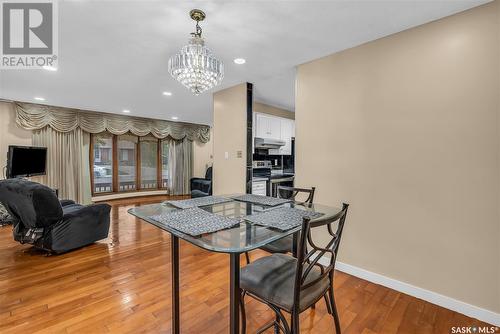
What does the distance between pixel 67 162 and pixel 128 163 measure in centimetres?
153

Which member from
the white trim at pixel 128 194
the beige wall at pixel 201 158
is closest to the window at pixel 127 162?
the white trim at pixel 128 194

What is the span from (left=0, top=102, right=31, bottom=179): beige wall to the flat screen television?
1.80 feet

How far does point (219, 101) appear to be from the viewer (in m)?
3.90

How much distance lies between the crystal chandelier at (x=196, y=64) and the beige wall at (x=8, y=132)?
16.2ft

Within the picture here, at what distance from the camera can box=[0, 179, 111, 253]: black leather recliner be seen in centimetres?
256

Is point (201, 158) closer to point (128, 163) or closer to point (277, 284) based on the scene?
point (128, 163)

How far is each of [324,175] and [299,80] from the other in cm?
116

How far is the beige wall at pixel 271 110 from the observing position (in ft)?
14.1

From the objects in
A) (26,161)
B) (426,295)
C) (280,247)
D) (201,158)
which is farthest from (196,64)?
(201,158)

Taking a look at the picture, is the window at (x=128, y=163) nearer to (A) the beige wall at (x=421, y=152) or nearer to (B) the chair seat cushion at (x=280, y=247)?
(A) the beige wall at (x=421, y=152)

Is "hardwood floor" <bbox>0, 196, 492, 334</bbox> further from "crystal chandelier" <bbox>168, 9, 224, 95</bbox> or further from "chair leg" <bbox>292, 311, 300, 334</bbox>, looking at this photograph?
"crystal chandelier" <bbox>168, 9, 224, 95</bbox>

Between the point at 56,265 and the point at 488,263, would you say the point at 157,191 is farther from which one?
the point at 488,263

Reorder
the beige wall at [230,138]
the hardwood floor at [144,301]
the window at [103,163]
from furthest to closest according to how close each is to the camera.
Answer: the window at [103,163], the beige wall at [230,138], the hardwood floor at [144,301]

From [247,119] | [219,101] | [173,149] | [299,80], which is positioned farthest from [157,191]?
[299,80]
